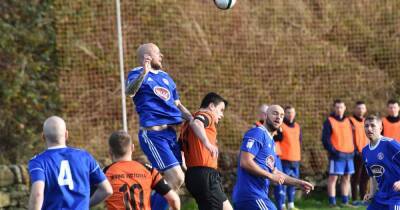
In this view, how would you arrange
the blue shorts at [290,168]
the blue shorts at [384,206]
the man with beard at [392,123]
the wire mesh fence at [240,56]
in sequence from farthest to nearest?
the wire mesh fence at [240,56] → the man with beard at [392,123] → the blue shorts at [290,168] → the blue shorts at [384,206]

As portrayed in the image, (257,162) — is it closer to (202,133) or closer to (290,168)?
(202,133)

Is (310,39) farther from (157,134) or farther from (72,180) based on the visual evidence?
(72,180)

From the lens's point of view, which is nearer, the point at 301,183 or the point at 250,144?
the point at 301,183

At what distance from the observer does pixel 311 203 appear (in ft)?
52.3

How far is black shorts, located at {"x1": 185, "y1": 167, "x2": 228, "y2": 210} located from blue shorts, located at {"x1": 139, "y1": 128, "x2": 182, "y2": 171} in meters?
0.24

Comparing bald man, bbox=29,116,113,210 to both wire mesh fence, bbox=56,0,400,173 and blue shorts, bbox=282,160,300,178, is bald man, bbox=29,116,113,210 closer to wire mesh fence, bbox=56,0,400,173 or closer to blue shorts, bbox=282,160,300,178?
blue shorts, bbox=282,160,300,178

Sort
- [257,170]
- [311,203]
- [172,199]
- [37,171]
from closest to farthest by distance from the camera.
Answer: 1. [37,171]
2. [172,199]
3. [257,170]
4. [311,203]

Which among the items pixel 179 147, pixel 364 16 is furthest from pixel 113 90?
pixel 179 147

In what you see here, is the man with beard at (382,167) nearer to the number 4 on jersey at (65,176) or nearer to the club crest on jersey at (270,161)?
the club crest on jersey at (270,161)

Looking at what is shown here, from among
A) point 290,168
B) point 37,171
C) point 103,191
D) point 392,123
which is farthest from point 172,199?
point 392,123

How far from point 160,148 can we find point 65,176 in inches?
96.6

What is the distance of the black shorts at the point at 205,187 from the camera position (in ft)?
31.8

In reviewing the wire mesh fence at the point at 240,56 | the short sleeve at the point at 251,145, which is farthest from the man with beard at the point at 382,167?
the wire mesh fence at the point at 240,56

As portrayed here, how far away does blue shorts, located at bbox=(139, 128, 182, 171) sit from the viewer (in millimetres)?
9531
